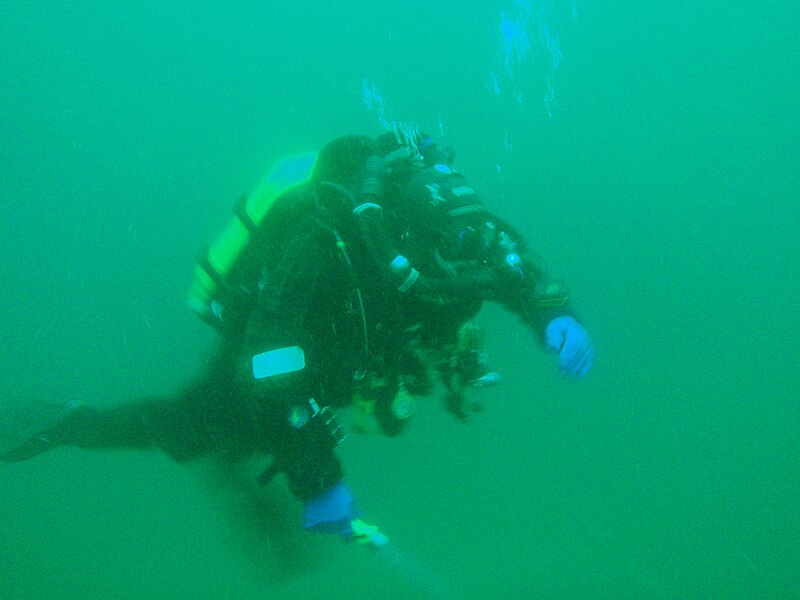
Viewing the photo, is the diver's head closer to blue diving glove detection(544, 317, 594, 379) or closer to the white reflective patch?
the white reflective patch

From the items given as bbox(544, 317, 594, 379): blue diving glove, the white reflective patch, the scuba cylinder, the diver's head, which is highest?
the scuba cylinder

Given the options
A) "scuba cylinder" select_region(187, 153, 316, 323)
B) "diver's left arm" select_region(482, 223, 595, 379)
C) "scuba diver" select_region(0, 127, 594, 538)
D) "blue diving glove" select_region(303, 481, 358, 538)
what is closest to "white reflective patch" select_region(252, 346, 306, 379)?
"scuba diver" select_region(0, 127, 594, 538)

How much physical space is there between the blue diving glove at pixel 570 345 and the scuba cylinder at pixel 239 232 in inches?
46.5

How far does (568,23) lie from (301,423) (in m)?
30.6

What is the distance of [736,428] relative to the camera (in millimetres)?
12117

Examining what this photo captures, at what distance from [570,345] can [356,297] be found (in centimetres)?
81

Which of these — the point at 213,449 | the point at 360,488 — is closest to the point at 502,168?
the point at 360,488

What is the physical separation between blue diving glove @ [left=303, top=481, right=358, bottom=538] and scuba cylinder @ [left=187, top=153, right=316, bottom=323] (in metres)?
1.00

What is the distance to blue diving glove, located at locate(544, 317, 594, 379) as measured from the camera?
80.4 inches

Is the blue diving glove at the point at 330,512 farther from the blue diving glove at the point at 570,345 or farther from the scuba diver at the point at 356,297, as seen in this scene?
the blue diving glove at the point at 570,345

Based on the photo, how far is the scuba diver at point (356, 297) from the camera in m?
1.97

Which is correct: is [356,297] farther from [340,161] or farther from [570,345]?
[570,345]

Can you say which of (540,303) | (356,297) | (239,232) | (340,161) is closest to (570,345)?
(540,303)

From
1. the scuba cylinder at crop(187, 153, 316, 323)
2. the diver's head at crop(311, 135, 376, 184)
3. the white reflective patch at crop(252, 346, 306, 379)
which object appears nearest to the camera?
the white reflective patch at crop(252, 346, 306, 379)
